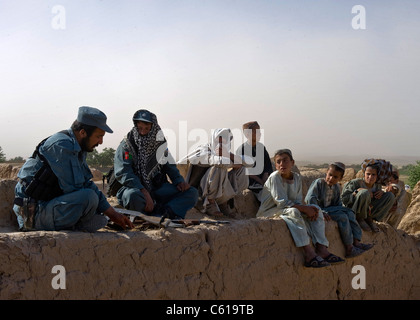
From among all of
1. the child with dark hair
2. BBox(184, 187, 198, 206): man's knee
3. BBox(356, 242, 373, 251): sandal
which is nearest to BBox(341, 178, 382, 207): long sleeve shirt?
the child with dark hair

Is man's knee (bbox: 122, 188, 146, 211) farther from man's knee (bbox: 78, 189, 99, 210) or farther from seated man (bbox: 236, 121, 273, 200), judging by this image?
seated man (bbox: 236, 121, 273, 200)

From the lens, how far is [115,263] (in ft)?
12.7

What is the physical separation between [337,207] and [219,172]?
169 centimetres

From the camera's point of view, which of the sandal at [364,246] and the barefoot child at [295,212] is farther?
the sandal at [364,246]

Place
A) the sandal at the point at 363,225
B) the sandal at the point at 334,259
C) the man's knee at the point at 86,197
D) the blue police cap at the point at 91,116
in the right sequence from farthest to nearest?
the sandal at the point at 363,225 < the sandal at the point at 334,259 < the blue police cap at the point at 91,116 < the man's knee at the point at 86,197

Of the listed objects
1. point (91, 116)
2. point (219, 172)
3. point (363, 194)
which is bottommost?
point (363, 194)

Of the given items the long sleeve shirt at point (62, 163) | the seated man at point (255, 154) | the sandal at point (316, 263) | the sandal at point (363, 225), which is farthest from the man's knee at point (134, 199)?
the sandal at point (363, 225)

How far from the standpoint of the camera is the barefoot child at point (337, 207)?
5.81 m

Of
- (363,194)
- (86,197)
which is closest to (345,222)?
(363,194)

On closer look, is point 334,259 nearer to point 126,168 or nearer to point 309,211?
point 309,211

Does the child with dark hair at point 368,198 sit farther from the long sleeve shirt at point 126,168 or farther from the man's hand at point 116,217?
the man's hand at point 116,217

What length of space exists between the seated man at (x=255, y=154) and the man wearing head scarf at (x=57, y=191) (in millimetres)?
3532

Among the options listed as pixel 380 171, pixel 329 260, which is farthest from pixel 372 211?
pixel 329 260

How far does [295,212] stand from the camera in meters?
5.27
